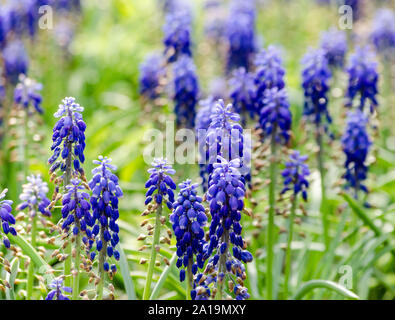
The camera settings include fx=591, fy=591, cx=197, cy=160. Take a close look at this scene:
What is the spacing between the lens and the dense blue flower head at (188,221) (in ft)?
14.0

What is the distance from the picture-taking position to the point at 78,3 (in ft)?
40.5

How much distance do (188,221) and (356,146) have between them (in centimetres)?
291

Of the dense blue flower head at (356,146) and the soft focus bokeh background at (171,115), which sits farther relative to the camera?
the soft focus bokeh background at (171,115)

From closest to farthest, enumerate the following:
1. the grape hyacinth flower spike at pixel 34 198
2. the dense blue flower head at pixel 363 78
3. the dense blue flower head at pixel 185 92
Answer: the grape hyacinth flower spike at pixel 34 198 → the dense blue flower head at pixel 363 78 → the dense blue flower head at pixel 185 92

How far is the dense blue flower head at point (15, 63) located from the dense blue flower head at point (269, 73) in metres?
3.99

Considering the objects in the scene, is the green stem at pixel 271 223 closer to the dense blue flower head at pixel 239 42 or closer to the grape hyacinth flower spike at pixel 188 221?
the grape hyacinth flower spike at pixel 188 221

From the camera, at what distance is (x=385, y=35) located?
381 inches

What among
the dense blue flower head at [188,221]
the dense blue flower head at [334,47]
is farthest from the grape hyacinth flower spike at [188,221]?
the dense blue flower head at [334,47]

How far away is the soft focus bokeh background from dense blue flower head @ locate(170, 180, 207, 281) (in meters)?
1.25

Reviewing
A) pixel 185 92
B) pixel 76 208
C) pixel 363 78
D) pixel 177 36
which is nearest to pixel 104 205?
pixel 76 208

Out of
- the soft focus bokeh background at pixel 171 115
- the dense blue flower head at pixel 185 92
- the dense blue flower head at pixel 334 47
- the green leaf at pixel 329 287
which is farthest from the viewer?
the dense blue flower head at pixel 334 47

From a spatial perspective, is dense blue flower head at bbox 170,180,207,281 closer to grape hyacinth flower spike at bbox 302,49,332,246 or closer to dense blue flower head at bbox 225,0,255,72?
grape hyacinth flower spike at bbox 302,49,332,246

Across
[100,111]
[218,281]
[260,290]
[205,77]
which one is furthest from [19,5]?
[218,281]

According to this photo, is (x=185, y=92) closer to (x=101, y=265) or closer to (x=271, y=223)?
(x=271, y=223)
